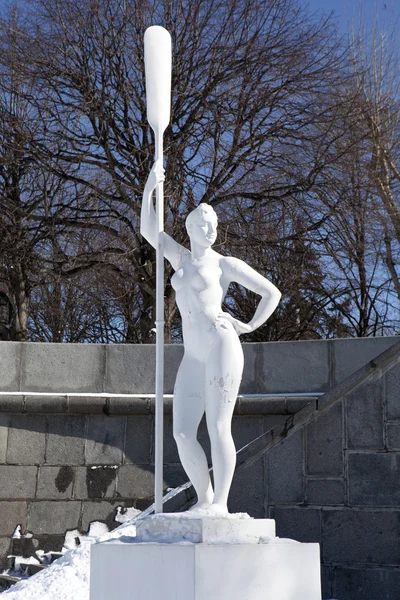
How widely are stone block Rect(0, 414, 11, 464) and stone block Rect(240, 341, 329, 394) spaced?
2439 millimetres

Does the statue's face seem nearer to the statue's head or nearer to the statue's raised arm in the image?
the statue's head

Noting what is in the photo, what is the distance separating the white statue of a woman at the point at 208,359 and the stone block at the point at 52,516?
3.77 m

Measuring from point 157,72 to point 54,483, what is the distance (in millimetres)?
4694

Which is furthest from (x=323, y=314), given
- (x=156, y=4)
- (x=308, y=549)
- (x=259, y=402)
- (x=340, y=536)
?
(x=308, y=549)

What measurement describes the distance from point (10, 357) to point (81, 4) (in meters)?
6.42

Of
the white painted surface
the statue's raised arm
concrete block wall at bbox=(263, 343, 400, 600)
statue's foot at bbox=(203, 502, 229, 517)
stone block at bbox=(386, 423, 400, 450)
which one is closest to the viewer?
the white painted surface

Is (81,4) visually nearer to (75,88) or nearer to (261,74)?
(75,88)

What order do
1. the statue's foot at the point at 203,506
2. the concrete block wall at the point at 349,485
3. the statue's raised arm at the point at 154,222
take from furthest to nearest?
the concrete block wall at the point at 349,485
the statue's raised arm at the point at 154,222
the statue's foot at the point at 203,506

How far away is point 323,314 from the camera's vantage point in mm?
17016

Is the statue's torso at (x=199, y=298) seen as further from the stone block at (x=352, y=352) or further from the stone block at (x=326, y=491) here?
the stone block at (x=352, y=352)

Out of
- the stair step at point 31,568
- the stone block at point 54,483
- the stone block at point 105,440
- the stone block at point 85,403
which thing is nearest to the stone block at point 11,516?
the stone block at point 54,483

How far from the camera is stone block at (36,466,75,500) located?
31.1 feet

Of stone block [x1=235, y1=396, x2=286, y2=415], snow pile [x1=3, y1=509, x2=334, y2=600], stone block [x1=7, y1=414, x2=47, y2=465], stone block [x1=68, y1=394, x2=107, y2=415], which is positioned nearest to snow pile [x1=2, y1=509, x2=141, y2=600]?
snow pile [x1=3, y1=509, x2=334, y2=600]

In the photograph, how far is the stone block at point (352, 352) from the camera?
9633 millimetres
